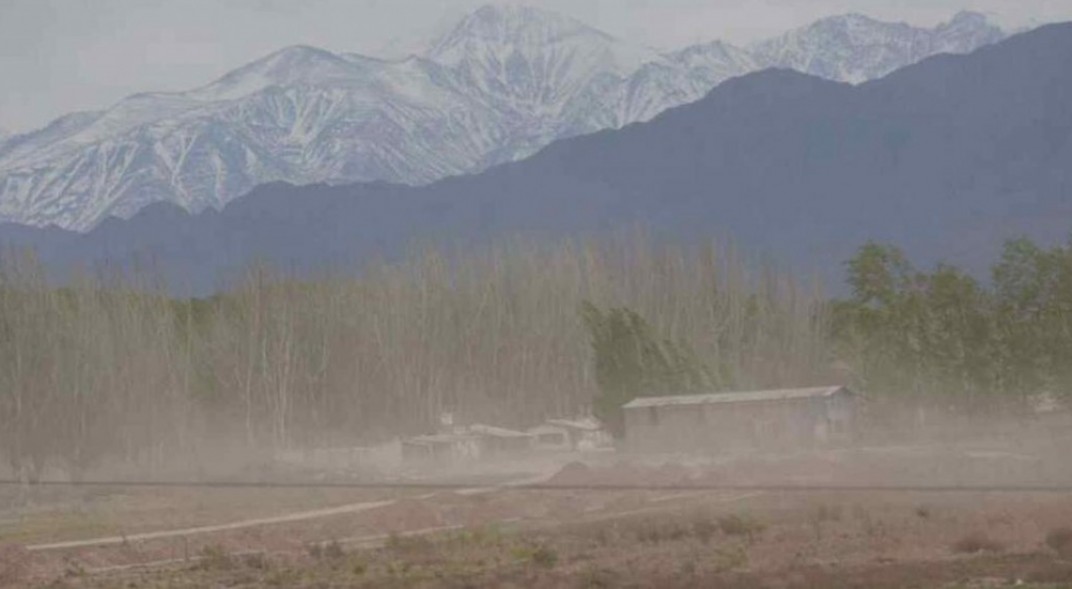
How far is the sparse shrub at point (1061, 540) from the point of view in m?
40.1

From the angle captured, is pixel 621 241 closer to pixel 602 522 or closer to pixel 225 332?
pixel 225 332

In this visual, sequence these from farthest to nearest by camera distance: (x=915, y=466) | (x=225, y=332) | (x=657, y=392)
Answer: (x=225, y=332) → (x=657, y=392) → (x=915, y=466)

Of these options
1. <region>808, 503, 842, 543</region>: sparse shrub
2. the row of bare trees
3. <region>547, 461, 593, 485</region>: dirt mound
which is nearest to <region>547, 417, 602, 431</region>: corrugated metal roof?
the row of bare trees

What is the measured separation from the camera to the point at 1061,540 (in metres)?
41.6

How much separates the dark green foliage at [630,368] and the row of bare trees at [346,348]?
30.3ft

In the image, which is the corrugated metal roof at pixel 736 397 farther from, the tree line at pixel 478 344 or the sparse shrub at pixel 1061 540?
the sparse shrub at pixel 1061 540

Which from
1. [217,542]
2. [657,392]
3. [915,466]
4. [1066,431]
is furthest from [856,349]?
[217,542]

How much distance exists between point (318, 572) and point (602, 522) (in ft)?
42.2

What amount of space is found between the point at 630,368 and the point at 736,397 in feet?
29.6

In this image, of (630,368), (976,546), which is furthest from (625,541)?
(630,368)

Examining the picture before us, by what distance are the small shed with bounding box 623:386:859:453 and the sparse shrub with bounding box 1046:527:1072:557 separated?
41774mm

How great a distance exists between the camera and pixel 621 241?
156m

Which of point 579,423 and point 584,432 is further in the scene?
point 579,423

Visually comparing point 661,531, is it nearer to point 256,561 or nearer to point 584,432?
point 256,561
